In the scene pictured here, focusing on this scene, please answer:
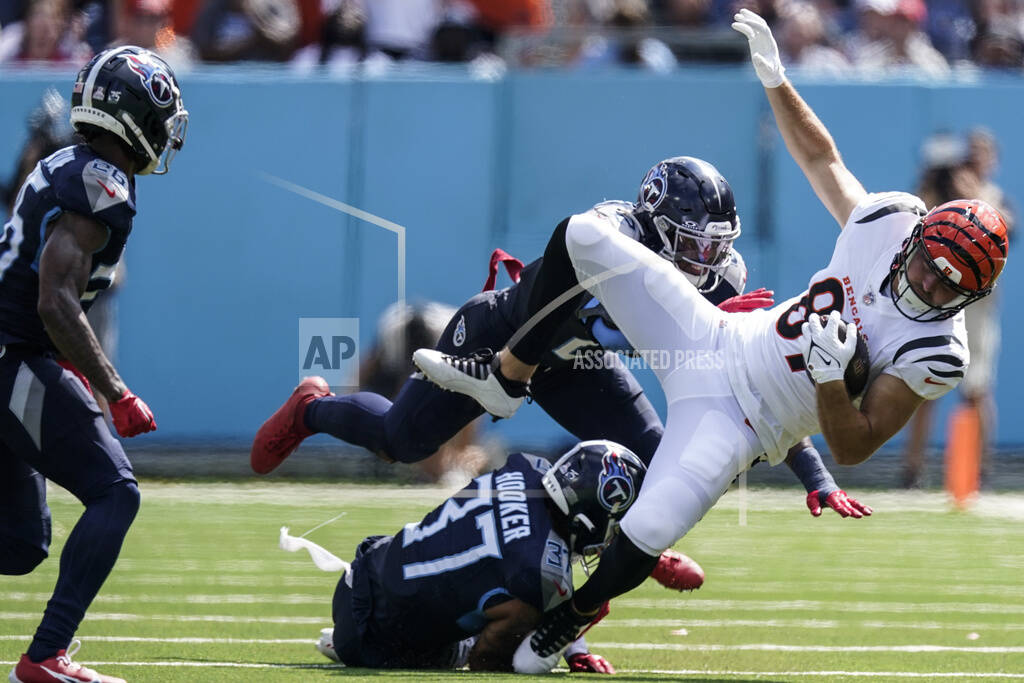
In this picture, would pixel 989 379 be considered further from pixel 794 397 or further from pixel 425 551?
pixel 425 551

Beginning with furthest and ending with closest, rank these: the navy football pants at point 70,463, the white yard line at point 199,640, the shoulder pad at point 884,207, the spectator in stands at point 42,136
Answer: the spectator in stands at point 42,136, the white yard line at point 199,640, the shoulder pad at point 884,207, the navy football pants at point 70,463

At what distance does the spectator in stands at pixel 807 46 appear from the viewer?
9.13 meters

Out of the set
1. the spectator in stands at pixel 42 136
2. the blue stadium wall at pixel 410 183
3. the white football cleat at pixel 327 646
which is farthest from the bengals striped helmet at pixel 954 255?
the spectator in stands at pixel 42 136

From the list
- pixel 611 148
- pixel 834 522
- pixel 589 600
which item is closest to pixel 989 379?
pixel 834 522

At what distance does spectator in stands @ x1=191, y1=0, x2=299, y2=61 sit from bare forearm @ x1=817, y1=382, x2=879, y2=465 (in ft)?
19.2

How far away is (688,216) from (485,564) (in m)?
1.43

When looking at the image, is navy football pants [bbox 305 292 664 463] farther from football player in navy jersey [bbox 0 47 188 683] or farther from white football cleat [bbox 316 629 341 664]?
football player in navy jersey [bbox 0 47 188 683]

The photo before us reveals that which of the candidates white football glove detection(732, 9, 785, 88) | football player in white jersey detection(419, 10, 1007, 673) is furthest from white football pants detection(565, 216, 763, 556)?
white football glove detection(732, 9, 785, 88)

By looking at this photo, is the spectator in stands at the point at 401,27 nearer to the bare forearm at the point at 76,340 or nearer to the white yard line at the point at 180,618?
the white yard line at the point at 180,618

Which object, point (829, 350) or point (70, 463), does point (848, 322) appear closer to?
point (829, 350)

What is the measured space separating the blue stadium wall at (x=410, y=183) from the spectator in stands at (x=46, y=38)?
429 mm

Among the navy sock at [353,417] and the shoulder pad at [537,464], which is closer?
the shoulder pad at [537,464]

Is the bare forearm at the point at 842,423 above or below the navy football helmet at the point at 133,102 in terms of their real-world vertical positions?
below

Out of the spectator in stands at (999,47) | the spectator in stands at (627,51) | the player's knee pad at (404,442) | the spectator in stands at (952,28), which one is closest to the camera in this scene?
the player's knee pad at (404,442)
